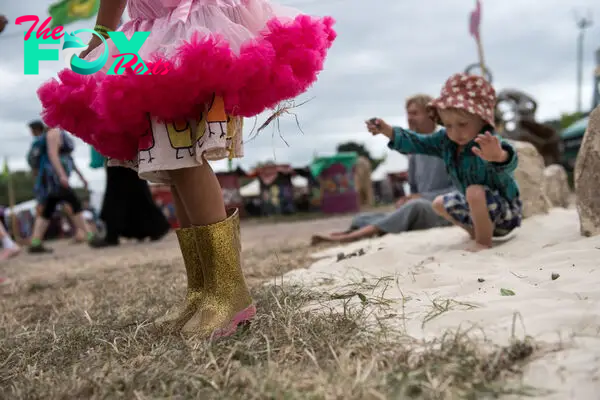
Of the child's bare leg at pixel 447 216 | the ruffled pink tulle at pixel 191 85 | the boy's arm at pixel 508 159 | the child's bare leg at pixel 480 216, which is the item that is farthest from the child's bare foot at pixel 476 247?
the ruffled pink tulle at pixel 191 85

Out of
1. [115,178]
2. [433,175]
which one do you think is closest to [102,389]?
[433,175]

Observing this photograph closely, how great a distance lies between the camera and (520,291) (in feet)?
4.99

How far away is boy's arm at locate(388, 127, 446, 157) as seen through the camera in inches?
109

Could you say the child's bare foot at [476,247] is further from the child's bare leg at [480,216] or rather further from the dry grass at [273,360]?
the dry grass at [273,360]

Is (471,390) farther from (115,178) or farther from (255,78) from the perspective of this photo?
(115,178)

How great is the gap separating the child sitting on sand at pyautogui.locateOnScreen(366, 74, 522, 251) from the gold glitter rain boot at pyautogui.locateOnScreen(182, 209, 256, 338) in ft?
4.48

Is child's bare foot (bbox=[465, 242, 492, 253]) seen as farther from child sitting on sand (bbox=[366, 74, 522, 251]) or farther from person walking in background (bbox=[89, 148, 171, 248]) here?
person walking in background (bbox=[89, 148, 171, 248])

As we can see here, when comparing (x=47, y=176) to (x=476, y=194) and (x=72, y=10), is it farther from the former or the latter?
(x=476, y=194)

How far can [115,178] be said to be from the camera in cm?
562

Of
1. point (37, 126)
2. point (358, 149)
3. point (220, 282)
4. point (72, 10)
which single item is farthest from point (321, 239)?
point (358, 149)

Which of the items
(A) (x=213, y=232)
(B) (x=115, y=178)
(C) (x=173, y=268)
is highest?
(B) (x=115, y=178)

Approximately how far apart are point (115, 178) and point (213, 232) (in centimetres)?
446

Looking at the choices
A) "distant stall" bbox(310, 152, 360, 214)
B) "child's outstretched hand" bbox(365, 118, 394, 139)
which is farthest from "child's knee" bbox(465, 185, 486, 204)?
"distant stall" bbox(310, 152, 360, 214)

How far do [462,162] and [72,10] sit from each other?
675 cm
